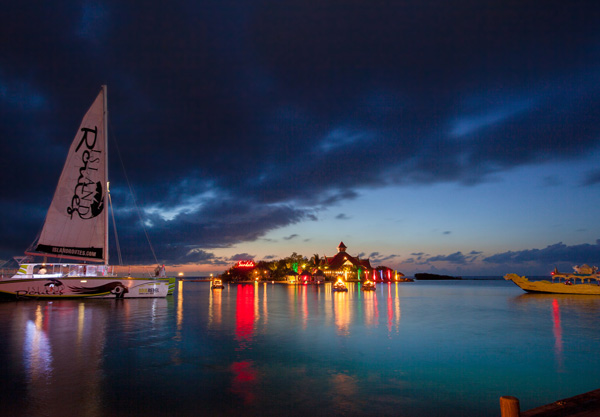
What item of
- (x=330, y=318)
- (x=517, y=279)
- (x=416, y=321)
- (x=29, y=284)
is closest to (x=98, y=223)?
(x=29, y=284)

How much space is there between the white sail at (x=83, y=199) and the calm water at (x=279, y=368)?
13339mm

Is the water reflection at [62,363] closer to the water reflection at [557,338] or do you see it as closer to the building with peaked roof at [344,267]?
the water reflection at [557,338]

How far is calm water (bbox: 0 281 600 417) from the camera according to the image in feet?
36.2

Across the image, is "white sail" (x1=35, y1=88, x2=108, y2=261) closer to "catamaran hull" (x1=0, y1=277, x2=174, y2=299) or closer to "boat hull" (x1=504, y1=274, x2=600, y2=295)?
"catamaran hull" (x1=0, y1=277, x2=174, y2=299)

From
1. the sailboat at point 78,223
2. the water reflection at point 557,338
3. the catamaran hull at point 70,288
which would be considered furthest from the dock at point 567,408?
the catamaran hull at point 70,288

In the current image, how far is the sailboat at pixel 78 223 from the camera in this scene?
40688 mm

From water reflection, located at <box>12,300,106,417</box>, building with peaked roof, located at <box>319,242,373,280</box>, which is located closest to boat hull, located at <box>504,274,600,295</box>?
water reflection, located at <box>12,300,106,417</box>

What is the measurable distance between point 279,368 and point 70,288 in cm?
3683

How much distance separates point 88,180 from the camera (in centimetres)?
4188

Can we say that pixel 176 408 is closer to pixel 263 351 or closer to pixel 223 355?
pixel 223 355

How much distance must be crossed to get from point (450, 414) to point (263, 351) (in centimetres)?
1028

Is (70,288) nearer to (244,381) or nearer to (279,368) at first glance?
(279,368)

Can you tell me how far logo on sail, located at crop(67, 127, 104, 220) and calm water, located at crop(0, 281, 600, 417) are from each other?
15.5 m

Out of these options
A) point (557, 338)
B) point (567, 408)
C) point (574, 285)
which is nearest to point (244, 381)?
point (567, 408)
